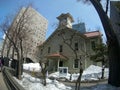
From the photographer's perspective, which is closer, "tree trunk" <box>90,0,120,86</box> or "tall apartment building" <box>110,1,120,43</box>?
"tree trunk" <box>90,0,120,86</box>

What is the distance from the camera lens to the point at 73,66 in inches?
1346

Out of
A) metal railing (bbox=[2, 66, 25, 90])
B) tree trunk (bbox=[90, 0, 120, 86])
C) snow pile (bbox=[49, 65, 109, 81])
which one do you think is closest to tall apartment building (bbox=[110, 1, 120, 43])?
tree trunk (bbox=[90, 0, 120, 86])

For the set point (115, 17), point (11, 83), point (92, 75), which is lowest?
point (92, 75)

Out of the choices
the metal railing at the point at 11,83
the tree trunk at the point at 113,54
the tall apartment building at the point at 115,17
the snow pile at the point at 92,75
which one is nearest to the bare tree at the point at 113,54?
the tree trunk at the point at 113,54

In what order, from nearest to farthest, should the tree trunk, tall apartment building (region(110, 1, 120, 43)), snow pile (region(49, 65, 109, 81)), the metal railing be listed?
the metal railing < the tree trunk < tall apartment building (region(110, 1, 120, 43)) < snow pile (region(49, 65, 109, 81))

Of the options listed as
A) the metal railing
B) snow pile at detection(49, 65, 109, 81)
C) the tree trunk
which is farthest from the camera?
snow pile at detection(49, 65, 109, 81)

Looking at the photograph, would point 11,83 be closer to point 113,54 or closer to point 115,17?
point 113,54

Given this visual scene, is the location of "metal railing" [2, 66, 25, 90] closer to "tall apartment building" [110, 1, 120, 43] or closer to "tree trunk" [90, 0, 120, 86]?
"tree trunk" [90, 0, 120, 86]

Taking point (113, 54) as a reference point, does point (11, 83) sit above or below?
below

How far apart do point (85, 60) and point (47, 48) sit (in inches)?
376

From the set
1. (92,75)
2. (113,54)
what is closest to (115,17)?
(113,54)

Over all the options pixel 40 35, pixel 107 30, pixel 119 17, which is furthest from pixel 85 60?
pixel 40 35

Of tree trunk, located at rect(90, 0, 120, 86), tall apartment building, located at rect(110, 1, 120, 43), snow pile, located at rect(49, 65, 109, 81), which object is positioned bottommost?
snow pile, located at rect(49, 65, 109, 81)

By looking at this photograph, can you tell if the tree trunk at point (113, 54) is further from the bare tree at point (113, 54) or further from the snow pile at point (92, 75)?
the snow pile at point (92, 75)
